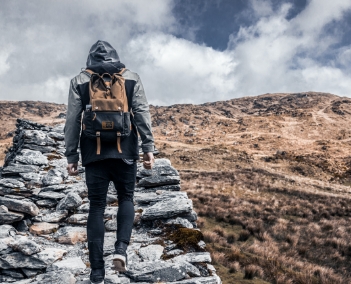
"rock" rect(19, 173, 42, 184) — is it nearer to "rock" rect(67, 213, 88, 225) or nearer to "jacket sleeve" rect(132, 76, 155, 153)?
"rock" rect(67, 213, 88, 225)

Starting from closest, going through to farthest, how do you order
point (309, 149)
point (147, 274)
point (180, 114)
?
point (147, 274) < point (309, 149) < point (180, 114)

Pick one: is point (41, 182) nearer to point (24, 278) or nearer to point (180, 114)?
point (24, 278)

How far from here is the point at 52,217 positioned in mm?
5363

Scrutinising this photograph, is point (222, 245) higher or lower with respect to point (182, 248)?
lower

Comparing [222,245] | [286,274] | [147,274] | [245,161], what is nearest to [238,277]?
[286,274]

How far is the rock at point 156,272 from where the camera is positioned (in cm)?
343

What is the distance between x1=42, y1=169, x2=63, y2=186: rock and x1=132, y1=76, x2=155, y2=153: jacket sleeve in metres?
4.72

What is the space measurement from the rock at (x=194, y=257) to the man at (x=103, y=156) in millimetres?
1131

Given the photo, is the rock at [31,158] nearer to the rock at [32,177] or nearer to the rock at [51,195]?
the rock at [32,177]

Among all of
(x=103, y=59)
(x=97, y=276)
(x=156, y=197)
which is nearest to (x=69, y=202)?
(x=156, y=197)

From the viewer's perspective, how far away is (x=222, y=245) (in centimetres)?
845

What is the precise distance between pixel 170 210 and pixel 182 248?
97 centimetres

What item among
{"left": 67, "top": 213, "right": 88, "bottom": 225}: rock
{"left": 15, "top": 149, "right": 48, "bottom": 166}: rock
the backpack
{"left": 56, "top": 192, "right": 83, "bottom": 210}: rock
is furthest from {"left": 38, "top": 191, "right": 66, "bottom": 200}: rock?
the backpack

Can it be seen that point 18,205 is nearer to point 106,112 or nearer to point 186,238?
point 186,238
